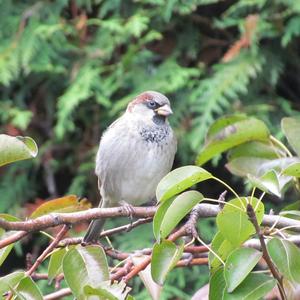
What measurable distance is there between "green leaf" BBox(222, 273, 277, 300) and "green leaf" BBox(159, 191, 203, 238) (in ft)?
0.40

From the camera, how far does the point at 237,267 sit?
0.99m

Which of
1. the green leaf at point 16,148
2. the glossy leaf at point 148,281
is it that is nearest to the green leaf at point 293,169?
the glossy leaf at point 148,281

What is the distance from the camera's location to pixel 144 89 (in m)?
2.42

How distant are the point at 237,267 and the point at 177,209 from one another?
121 mm

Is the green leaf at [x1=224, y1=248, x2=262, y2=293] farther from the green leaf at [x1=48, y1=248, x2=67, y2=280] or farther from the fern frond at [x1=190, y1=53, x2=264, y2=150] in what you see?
the fern frond at [x1=190, y1=53, x2=264, y2=150]

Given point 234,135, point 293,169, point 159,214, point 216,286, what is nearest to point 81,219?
point 159,214

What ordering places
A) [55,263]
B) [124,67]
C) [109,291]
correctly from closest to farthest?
[109,291]
[55,263]
[124,67]

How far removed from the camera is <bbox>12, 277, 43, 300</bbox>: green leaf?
103cm

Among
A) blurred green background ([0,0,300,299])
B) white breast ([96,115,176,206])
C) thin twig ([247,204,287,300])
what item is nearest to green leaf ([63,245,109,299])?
thin twig ([247,204,287,300])

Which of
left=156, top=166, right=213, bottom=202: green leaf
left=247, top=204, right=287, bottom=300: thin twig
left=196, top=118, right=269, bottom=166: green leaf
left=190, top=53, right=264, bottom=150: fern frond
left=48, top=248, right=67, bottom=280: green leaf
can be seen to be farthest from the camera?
left=190, top=53, right=264, bottom=150: fern frond

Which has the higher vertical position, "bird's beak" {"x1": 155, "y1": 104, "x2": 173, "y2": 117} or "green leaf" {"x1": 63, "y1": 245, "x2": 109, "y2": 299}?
"green leaf" {"x1": 63, "y1": 245, "x2": 109, "y2": 299}

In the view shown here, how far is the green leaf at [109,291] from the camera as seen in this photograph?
0.95 metres

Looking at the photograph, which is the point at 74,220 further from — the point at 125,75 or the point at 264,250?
the point at 125,75

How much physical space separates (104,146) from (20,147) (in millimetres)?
918
